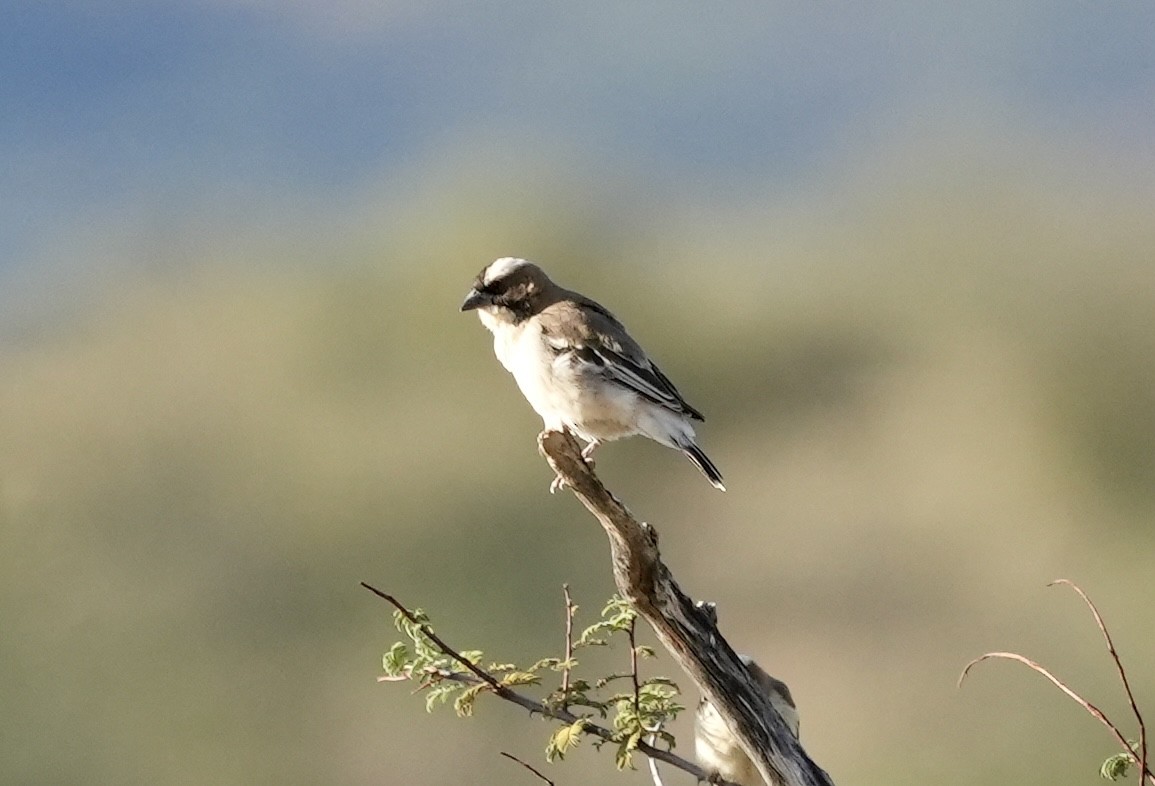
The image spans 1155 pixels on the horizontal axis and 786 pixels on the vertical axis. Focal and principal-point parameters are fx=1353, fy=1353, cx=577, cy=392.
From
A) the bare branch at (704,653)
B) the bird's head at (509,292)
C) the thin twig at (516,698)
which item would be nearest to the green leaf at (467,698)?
the thin twig at (516,698)

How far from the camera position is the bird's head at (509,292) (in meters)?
3.03

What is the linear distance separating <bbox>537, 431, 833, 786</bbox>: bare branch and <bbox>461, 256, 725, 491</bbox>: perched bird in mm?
837

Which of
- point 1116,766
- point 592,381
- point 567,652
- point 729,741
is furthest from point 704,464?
point 1116,766

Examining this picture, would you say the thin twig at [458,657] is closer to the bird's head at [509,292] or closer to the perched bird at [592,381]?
the perched bird at [592,381]

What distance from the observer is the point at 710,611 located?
1947 mm

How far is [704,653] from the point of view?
1874 millimetres

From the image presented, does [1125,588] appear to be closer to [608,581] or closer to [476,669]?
[608,581]

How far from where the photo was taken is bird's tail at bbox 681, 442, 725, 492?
2.79m

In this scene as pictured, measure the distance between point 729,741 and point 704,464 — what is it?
0.89m

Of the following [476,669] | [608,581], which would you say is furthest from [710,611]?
[608,581]

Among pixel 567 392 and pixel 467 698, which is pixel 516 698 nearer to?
pixel 467 698

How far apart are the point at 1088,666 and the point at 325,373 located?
5.24 meters

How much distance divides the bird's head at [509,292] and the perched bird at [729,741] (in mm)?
1179

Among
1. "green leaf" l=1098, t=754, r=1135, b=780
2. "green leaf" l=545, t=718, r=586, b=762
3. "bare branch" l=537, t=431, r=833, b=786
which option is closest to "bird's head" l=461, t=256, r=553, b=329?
"bare branch" l=537, t=431, r=833, b=786
